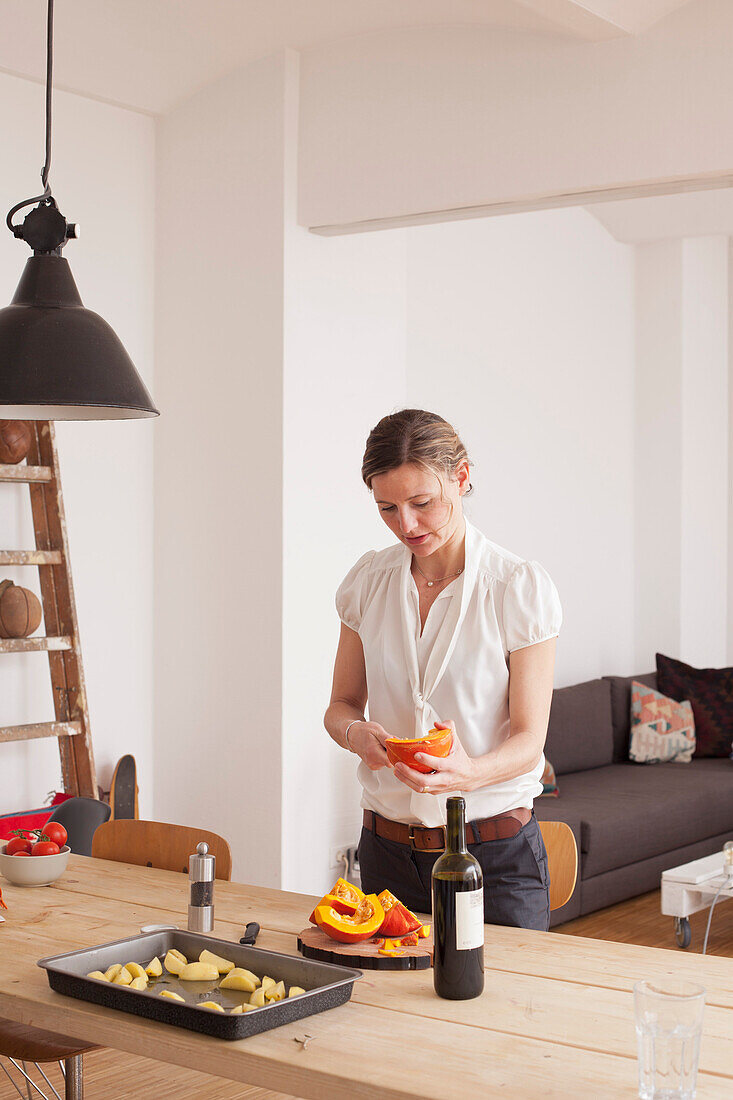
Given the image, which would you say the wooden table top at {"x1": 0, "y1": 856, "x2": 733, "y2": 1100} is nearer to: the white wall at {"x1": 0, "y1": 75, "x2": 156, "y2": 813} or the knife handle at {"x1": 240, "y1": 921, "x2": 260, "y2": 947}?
the knife handle at {"x1": 240, "y1": 921, "x2": 260, "y2": 947}

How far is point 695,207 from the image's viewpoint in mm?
6691

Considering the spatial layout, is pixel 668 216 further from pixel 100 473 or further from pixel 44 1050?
pixel 44 1050

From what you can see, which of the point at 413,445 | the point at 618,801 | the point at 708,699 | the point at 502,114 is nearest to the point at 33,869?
the point at 413,445

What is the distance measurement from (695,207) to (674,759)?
9.92 feet

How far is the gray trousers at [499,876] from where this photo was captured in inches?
86.0

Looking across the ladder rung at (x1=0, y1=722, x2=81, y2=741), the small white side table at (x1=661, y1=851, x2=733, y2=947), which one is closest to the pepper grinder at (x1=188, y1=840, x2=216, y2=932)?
the ladder rung at (x1=0, y1=722, x2=81, y2=741)

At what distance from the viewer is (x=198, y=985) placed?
1700 mm

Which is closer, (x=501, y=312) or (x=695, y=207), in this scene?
(x=501, y=312)

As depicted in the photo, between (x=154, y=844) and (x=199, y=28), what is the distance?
273 cm

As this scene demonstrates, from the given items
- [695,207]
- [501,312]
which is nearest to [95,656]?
[501,312]

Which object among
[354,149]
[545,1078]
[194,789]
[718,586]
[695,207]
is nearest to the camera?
[545,1078]

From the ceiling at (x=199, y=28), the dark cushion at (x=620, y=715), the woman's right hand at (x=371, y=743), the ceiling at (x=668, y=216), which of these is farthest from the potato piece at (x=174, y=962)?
the ceiling at (x=668, y=216)

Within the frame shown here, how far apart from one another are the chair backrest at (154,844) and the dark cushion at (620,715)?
411 cm

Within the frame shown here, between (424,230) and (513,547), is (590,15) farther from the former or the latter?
(513,547)
